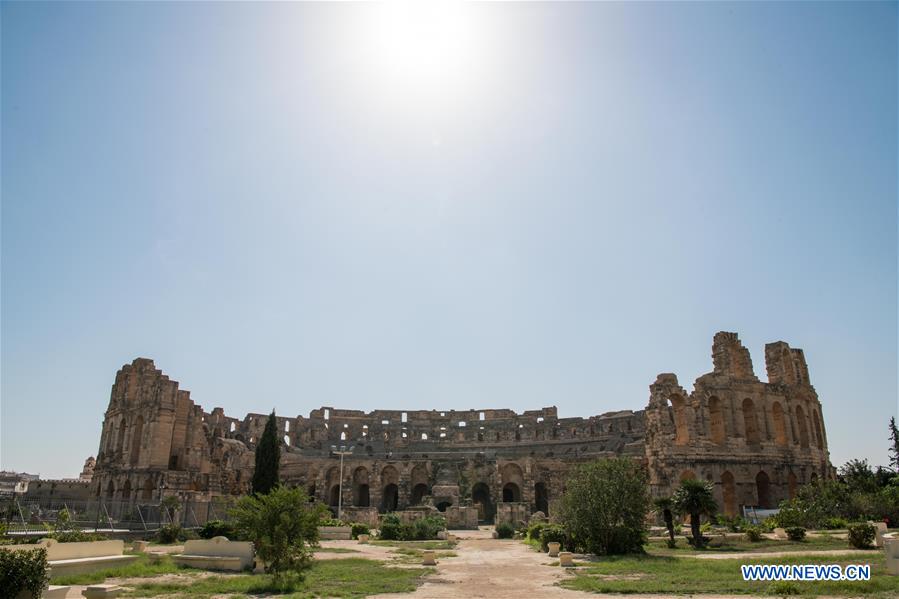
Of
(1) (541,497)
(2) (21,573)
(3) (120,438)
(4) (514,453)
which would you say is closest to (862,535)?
(2) (21,573)

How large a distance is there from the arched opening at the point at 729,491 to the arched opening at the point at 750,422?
371 centimetres

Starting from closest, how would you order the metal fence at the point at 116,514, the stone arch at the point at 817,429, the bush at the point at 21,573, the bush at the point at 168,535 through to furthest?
1. the bush at the point at 21,573
2. the bush at the point at 168,535
3. the metal fence at the point at 116,514
4. the stone arch at the point at 817,429

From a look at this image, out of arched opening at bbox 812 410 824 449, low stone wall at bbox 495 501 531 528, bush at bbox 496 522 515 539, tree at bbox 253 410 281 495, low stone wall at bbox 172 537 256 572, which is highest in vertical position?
arched opening at bbox 812 410 824 449

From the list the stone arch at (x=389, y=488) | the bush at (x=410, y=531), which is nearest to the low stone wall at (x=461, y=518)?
the bush at (x=410, y=531)

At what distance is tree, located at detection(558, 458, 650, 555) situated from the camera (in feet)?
68.6

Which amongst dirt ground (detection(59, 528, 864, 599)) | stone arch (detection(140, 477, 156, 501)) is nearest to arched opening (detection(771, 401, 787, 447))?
dirt ground (detection(59, 528, 864, 599))

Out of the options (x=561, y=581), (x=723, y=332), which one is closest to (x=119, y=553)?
(x=561, y=581)

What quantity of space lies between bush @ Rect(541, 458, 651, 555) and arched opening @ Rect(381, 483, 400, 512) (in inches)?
1118

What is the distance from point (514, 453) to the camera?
53.1 m

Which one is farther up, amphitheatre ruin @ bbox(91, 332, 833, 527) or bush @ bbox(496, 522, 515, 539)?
amphitheatre ruin @ bbox(91, 332, 833, 527)

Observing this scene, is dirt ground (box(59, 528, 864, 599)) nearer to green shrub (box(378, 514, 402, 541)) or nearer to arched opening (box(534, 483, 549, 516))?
green shrub (box(378, 514, 402, 541))

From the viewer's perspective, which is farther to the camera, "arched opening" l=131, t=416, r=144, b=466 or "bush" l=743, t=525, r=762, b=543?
"arched opening" l=131, t=416, r=144, b=466

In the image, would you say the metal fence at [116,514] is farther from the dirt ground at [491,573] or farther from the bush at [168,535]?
the dirt ground at [491,573]

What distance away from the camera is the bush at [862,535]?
19.0m
